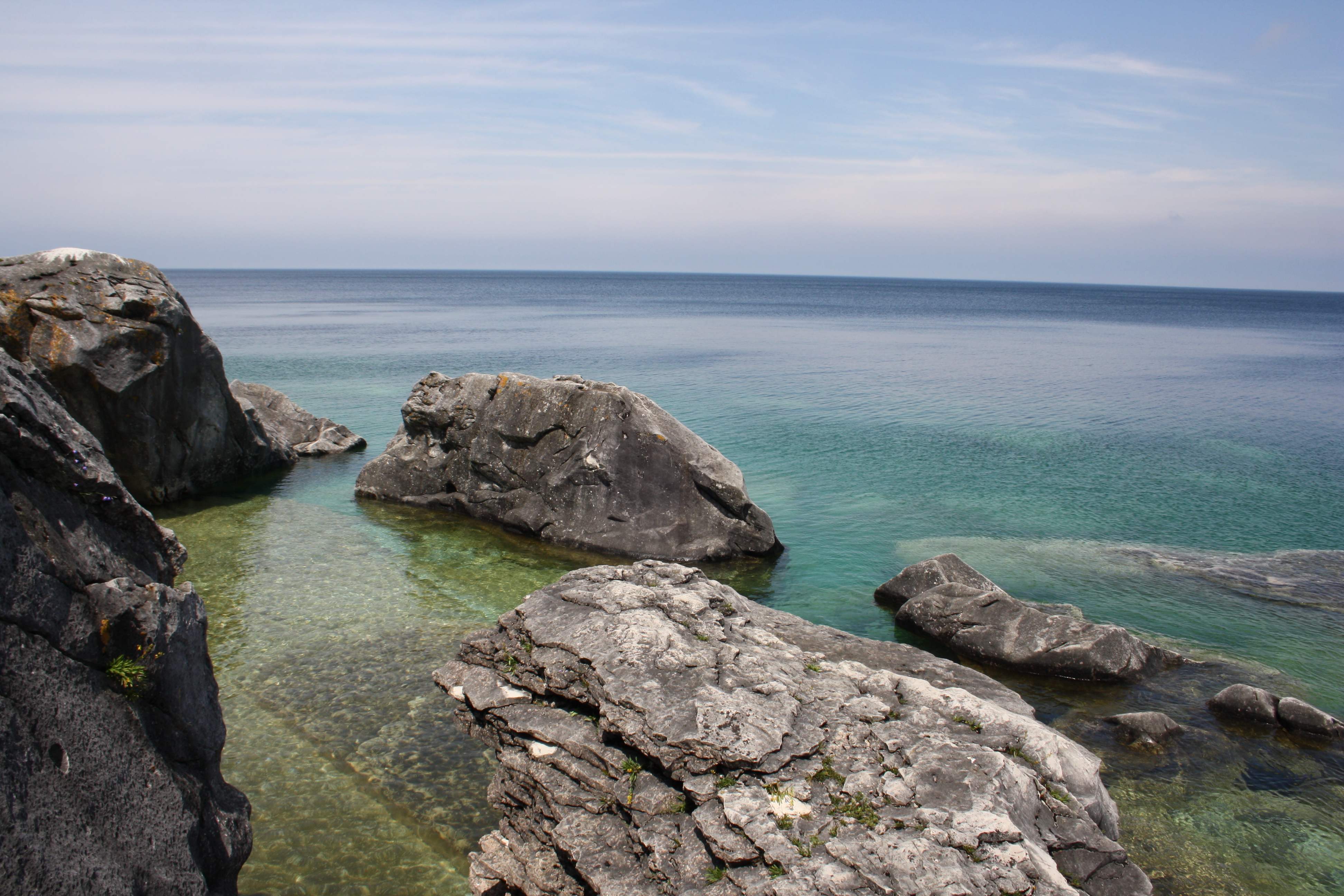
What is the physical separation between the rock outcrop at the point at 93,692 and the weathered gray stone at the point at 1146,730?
1395 centimetres

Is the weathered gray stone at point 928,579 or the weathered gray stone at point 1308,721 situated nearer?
the weathered gray stone at point 1308,721

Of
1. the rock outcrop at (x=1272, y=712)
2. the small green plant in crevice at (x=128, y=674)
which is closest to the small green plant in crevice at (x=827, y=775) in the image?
the small green plant in crevice at (x=128, y=674)

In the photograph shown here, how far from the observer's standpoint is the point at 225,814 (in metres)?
8.60

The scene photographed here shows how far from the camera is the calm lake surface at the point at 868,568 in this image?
12.2 metres

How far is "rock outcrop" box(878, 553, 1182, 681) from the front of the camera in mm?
17375

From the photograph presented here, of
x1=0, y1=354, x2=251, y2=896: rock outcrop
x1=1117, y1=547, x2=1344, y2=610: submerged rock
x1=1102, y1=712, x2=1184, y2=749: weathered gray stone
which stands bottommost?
x1=1102, y1=712, x2=1184, y2=749: weathered gray stone

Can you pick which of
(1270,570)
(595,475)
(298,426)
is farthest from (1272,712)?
(298,426)

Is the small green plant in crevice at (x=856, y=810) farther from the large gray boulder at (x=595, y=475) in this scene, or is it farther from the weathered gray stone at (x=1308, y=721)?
the large gray boulder at (x=595, y=475)

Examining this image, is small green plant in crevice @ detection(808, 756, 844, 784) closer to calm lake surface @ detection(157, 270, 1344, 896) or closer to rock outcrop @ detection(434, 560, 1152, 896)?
rock outcrop @ detection(434, 560, 1152, 896)

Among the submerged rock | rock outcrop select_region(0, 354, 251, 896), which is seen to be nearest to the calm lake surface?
the submerged rock

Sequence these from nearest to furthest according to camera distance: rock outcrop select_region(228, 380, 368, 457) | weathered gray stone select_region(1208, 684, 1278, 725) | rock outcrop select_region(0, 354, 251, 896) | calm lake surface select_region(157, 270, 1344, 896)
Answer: rock outcrop select_region(0, 354, 251, 896)
calm lake surface select_region(157, 270, 1344, 896)
weathered gray stone select_region(1208, 684, 1278, 725)
rock outcrop select_region(228, 380, 368, 457)

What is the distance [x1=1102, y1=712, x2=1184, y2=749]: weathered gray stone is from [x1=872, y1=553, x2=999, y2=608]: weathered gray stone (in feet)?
17.9

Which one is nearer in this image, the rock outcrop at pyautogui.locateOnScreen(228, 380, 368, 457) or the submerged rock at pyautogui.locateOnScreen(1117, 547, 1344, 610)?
the submerged rock at pyautogui.locateOnScreen(1117, 547, 1344, 610)

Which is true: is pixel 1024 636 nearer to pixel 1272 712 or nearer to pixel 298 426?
pixel 1272 712
